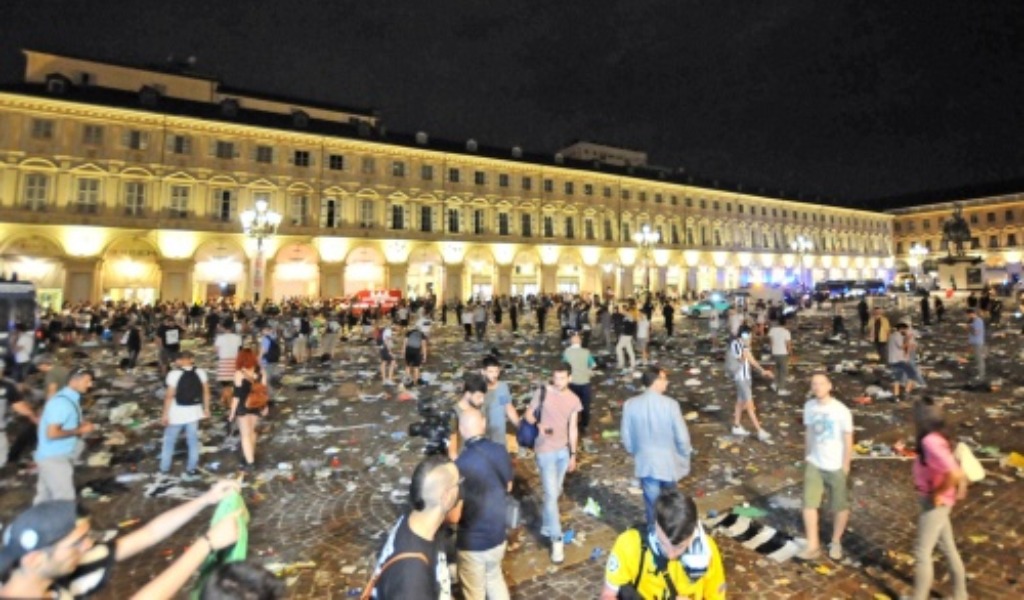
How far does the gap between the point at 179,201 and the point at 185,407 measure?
3242 centimetres

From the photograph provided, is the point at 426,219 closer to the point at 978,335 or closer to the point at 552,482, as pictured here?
the point at 978,335

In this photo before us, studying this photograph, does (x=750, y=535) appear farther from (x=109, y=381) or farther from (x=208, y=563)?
(x=109, y=381)

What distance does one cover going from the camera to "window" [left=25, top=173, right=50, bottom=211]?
28.7 metres

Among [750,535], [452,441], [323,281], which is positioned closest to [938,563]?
[750,535]

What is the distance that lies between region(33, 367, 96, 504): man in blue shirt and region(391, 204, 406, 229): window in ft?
119

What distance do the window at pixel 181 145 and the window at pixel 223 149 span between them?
1500mm

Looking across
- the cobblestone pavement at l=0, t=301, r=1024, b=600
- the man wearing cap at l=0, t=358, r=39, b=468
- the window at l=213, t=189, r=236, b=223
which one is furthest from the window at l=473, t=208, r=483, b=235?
the man wearing cap at l=0, t=358, r=39, b=468

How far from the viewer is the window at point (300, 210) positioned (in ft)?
119

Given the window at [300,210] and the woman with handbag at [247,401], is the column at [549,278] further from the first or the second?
the woman with handbag at [247,401]

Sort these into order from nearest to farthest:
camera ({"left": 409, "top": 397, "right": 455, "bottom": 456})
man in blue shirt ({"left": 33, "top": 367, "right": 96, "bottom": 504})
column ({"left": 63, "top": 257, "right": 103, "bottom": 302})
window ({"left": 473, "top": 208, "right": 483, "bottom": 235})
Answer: man in blue shirt ({"left": 33, "top": 367, "right": 96, "bottom": 504}), camera ({"left": 409, "top": 397, "right": 455, "bottom": 456}), column ({"left": 63, "top": 257, "right": 103, "bottom": 302}), window ({"left": 473, "top": 208, "right": 483, "bottom": 235})

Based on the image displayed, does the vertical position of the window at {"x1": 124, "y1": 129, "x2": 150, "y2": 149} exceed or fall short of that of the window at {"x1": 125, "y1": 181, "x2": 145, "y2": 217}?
it exceeds it

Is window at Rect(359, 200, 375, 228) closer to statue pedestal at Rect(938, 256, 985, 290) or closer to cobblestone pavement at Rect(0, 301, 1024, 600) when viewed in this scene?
cobblestone pavement at Rect(0, 301, 1024, 600)

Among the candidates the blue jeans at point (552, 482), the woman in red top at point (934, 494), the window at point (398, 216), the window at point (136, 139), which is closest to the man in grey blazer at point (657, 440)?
the blue jeans at point (552, 482)

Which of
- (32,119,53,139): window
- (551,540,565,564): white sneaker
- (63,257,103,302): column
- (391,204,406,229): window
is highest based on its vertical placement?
(32,119,53,139): window
